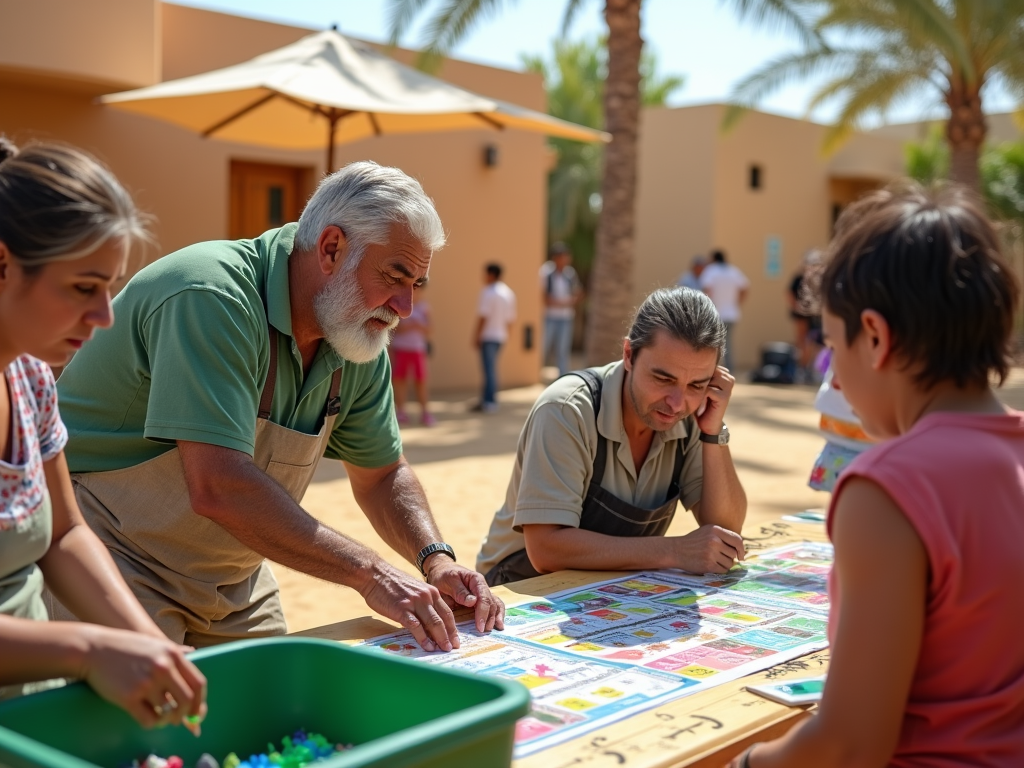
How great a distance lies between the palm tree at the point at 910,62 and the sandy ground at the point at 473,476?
15.9ft

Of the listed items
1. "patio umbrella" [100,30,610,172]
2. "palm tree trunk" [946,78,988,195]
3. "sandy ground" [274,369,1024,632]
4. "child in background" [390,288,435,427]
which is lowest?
"sandy ground" [274,369,1024,632]

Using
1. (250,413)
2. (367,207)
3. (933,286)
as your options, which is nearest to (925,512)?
(933,286)

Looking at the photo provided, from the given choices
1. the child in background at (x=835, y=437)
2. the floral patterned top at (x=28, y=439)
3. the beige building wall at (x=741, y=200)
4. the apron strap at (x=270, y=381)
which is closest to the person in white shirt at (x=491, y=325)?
the beige building wall at (x=741, y=200)

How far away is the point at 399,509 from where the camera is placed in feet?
9.95

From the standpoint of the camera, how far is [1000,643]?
5.08 ft

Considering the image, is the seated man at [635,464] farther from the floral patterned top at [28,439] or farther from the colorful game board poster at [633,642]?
the floral patterned top at [28,439]

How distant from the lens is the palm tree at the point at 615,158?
1238cm

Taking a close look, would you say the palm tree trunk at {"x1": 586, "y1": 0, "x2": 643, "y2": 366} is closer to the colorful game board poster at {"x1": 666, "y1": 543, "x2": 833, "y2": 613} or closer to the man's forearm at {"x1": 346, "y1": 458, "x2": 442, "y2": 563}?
the colorful game board poster at {"x1": 666, "y1": 543, "x2": 833, "y2": 613}

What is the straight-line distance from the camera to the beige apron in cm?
265

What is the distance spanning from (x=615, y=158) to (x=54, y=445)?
36.2 feet

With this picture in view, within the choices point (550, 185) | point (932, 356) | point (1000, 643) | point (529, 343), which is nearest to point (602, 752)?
point (1000, 643)

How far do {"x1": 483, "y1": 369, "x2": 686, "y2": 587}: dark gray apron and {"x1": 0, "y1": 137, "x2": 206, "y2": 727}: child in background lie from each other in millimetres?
1570

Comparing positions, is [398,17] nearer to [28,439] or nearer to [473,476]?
[473,476]

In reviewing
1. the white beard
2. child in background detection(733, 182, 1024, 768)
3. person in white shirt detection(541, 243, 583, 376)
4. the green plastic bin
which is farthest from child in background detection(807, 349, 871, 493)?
person in white shirt detection(541, 243, 583, 376)
